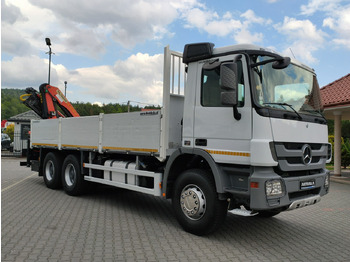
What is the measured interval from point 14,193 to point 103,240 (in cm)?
508

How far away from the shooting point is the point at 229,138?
4828 mm

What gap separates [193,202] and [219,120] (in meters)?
1.37

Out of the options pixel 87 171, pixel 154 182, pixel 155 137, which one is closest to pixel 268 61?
pixel 155 137

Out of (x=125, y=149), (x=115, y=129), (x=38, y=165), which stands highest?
(x=115, y=129)

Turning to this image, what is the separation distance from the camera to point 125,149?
6.63 meters

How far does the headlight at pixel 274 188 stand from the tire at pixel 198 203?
859 mm

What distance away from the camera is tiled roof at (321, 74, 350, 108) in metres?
12.5

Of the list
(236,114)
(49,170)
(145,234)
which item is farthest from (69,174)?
(236,114)

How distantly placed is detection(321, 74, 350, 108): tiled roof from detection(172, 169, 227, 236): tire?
373 inches

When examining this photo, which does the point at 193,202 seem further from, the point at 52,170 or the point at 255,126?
the point at 52,170

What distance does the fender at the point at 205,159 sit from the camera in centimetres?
479

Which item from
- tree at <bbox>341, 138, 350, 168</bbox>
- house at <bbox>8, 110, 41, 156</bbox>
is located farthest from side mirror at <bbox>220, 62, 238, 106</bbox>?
house at <bbox>8, 110, 41, 156</bbox>

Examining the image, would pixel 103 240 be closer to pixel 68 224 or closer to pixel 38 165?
pixel 68 224

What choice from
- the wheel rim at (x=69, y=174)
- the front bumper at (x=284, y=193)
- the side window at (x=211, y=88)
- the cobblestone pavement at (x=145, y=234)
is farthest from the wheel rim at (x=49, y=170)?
the front bumper at (x=284, y=193)
